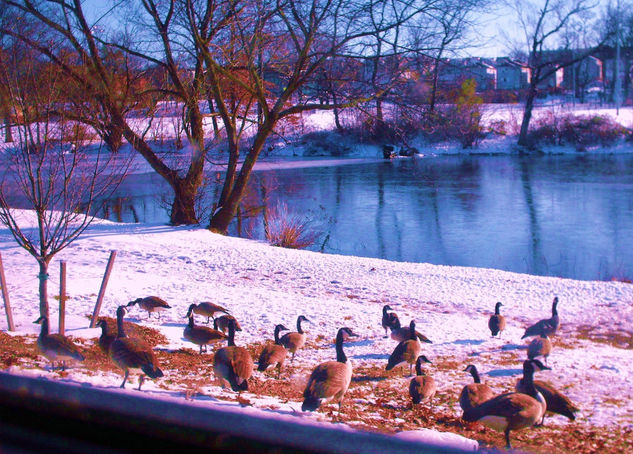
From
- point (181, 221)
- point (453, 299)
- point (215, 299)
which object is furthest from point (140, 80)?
point (453, 299)

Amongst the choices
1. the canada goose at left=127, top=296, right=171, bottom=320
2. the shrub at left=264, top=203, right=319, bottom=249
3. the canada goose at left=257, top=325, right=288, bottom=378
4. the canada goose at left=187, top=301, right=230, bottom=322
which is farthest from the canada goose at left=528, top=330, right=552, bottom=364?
the shrub at left=264, top=203, right=319, bottom=249

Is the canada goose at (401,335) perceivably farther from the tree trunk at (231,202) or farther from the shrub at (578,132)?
the shrub at (578,132)

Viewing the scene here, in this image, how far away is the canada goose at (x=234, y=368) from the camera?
5.01 meters

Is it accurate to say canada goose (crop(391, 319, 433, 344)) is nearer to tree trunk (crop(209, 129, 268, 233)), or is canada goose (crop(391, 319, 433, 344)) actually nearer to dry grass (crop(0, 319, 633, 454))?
dry grass (crop(0, 319, 633, 454))

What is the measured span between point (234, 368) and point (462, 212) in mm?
17212

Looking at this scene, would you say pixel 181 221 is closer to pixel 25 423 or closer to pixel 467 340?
pixel 467 340

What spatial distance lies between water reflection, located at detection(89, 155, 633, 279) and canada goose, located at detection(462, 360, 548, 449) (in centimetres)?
1007

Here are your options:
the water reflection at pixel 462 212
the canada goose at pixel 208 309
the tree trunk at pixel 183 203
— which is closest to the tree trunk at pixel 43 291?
the canada goose at pixel 208 309

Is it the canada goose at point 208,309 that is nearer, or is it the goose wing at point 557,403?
the goose wing at point 557,403

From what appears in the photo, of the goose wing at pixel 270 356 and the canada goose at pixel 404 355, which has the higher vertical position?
the goose wing at pixel 270 356

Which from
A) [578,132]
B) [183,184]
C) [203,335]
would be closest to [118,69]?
[183,184]

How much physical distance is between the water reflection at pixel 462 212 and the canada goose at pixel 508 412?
10.1 m

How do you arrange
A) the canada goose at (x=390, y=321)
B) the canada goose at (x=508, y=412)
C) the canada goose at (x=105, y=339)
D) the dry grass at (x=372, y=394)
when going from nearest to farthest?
the canada goose at (x=508, y=412) → the dry grass at (x=372, y=394) → the canada goose at (x=105, y=339) → the canada goose at (x=390, y=321)

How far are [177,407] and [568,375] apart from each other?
5.21m
